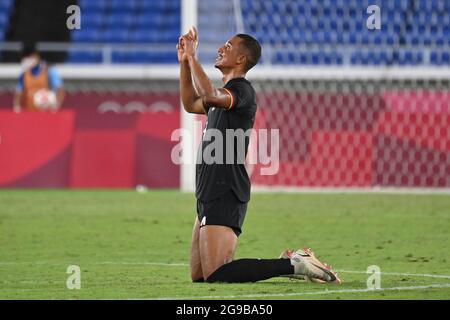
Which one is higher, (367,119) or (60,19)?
(60,19)

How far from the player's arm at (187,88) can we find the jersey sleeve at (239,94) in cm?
23

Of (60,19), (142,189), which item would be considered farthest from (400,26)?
(60,19)

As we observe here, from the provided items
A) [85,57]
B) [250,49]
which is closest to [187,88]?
[250,49]

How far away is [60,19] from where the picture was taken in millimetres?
25875

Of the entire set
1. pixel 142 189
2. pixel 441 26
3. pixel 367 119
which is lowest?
pixel 142 189

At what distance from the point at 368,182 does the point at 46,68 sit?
647 cm

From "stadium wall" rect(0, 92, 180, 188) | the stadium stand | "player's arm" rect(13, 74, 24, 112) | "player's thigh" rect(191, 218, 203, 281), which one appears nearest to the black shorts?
"player's thigh" rect(191, 218, 203, 281)

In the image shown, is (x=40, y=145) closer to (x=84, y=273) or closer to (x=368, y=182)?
(x=368, y=182)

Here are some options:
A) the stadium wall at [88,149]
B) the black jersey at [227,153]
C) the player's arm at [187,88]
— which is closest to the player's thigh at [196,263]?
the black jersey at [227,153]

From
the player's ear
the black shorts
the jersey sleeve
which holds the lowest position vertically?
the black shorts

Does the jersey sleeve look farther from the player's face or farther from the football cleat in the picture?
the football cleat

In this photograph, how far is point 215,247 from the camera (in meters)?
7.91

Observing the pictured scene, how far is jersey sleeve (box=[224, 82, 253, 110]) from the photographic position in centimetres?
787

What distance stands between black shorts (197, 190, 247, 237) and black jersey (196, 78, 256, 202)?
0.04 m
